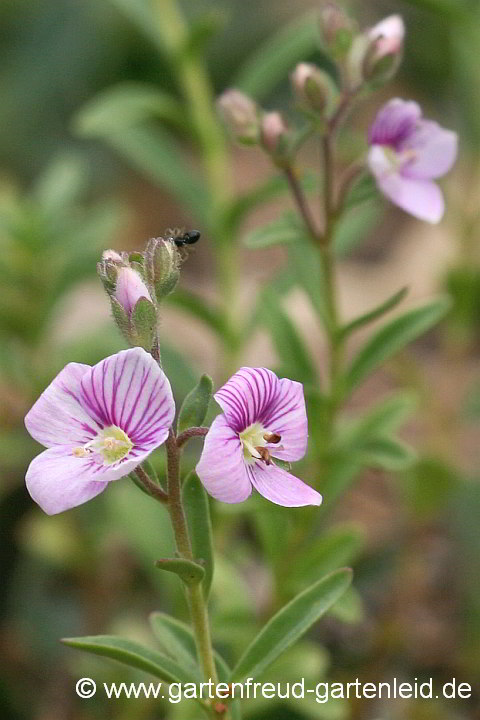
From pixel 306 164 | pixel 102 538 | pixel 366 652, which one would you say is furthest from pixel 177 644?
pixel 306 164

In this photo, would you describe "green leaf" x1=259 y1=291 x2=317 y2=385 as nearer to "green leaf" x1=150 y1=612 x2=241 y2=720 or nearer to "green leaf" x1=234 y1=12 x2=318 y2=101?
"green leaf" x1=150 y1=612 x2=241 y2=720

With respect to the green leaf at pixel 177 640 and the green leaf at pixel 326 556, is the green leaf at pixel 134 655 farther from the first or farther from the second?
the green leaf at pixel 326 556

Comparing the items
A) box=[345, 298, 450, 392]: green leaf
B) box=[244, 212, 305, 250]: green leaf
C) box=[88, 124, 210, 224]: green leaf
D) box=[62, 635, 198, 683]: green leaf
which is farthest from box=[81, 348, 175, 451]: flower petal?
box=[88, 124, 210, 224]: green leaf

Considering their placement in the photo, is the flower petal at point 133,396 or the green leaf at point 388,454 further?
the green leaf at point 388,454

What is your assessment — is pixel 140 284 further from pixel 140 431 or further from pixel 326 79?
pixel 326 79

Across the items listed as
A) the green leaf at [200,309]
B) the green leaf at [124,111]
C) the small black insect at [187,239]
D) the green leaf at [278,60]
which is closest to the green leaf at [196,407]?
the small black insect at [187,239]

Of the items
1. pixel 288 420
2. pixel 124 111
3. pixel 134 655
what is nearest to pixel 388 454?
pixel 288 420
